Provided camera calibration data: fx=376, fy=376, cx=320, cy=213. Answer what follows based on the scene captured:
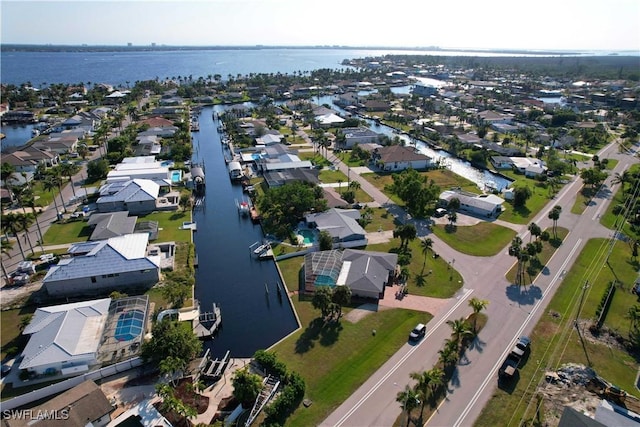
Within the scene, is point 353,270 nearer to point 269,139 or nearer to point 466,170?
point 466,170

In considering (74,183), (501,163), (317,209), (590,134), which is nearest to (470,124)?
(590,134)

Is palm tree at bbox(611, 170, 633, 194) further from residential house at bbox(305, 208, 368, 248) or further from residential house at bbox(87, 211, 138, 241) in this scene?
residential house at bbox(87, 211, 138, 241)

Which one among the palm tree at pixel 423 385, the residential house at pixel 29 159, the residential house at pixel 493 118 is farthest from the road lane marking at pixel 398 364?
the residential house at pixel 493 118

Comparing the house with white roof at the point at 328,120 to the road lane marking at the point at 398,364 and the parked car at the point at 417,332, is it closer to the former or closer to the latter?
the road lane marking at the point at 398,364

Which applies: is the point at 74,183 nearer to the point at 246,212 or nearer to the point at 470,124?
the point at 246,212

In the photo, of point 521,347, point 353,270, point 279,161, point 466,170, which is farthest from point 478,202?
point 279,161
